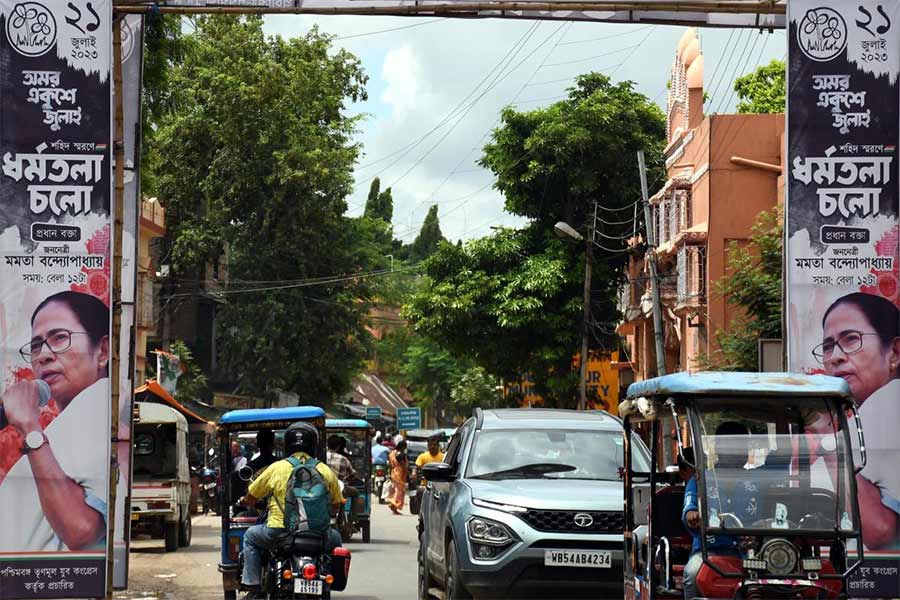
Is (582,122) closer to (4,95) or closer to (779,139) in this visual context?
(779,139)

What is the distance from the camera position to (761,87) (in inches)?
2421

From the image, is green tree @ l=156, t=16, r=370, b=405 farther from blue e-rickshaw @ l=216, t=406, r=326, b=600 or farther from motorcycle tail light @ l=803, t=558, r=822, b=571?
motorcycle tail light @ l=803, t=558, r=822, b=571

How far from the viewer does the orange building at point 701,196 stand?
39.1m

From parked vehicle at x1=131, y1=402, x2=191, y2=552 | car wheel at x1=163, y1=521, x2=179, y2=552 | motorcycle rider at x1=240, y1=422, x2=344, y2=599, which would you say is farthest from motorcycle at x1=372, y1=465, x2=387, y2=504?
motorcycle rider at x1=240, y1=422, x2=344, y2=599

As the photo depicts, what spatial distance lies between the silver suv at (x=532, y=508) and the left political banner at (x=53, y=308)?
2.96 metres

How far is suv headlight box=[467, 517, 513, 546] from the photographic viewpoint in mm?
12000

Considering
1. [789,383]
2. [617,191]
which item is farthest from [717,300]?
[789,383]

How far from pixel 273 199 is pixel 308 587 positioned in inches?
1639

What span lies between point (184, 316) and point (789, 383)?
183 feet

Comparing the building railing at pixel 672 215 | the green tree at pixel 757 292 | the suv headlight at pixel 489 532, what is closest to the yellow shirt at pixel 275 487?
the suv headlight at pixel 489 532

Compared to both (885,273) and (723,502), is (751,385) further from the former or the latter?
(885,273)

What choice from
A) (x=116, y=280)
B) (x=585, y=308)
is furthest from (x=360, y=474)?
(x=585, y=308)

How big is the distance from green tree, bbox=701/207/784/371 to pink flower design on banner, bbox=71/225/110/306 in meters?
21.4

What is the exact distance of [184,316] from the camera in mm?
63344
